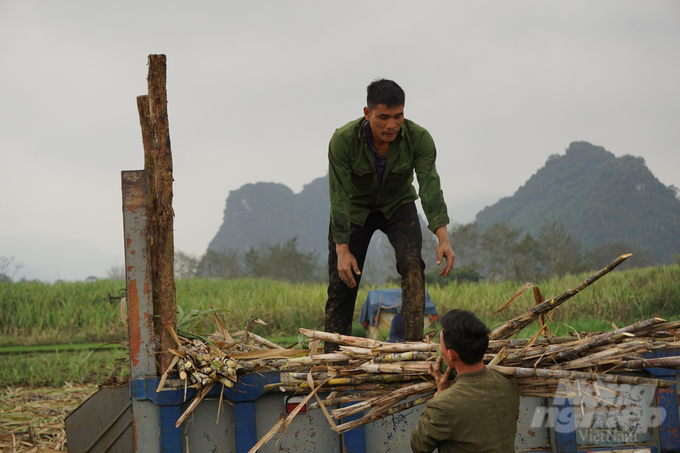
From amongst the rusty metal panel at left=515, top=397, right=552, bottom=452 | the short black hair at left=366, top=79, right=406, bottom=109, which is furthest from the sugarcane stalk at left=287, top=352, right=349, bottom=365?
the short black hair at left=366, top=79, right=406, bottom=109

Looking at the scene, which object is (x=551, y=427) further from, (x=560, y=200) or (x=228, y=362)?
(x=560, y=200)

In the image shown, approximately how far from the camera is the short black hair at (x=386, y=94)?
288 centimetres

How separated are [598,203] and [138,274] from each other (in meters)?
84.9

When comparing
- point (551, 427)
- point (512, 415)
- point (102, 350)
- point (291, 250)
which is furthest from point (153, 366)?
point (291, 250)

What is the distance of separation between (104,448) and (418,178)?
7.31ft

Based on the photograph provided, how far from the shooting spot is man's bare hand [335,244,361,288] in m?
2.94

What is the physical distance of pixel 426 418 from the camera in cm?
185

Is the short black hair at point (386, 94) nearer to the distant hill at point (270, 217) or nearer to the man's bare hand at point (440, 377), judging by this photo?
the man's bare hand at point (440, 377)

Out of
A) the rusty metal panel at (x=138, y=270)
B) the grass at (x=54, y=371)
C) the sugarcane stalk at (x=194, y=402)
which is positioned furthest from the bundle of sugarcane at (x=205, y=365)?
the grass at (x=54, y=371)

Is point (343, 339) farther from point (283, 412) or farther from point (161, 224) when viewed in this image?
point (161, 224)

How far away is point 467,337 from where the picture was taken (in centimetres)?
186

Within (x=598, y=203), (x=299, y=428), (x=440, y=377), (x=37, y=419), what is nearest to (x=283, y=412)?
(x=299, y=428)

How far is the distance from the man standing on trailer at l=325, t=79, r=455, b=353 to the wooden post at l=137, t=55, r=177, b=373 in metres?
1.01

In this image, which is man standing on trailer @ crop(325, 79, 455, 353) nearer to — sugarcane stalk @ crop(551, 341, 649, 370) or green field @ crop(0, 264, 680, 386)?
sugarcane stalk @ crop(551, 341, 649, 370)
